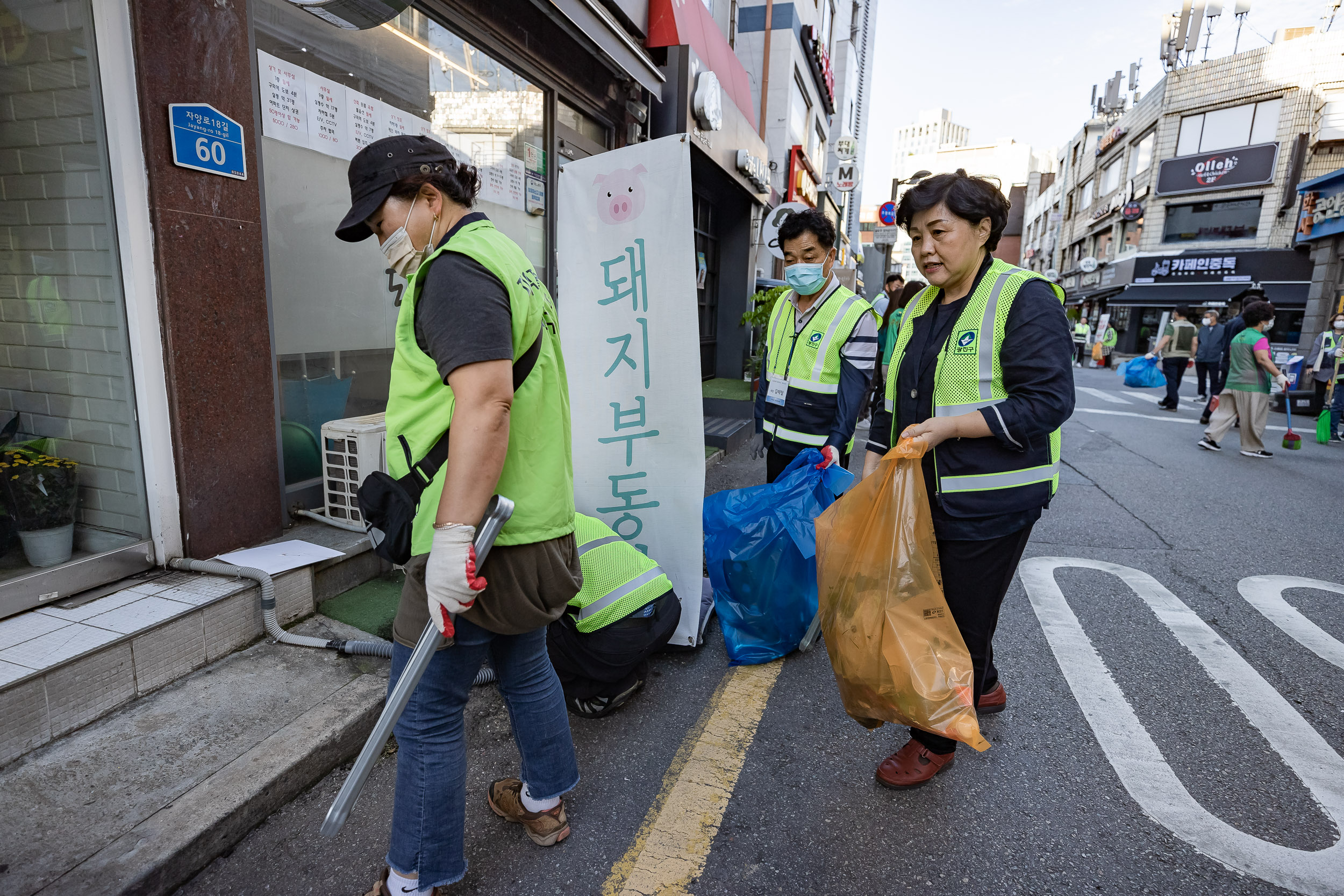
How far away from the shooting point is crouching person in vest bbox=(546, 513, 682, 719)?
2525 millimetres

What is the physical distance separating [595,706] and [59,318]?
2.66 metres

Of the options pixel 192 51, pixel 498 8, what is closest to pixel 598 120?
pixel 498 8

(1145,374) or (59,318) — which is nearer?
(59,318)

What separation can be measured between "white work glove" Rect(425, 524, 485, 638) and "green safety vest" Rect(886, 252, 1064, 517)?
1.39 meters

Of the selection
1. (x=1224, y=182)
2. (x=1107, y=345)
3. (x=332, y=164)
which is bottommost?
(x=1107, y=345)

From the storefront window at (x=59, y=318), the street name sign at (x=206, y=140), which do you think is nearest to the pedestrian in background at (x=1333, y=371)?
the street name sign at (x=206, y=140)

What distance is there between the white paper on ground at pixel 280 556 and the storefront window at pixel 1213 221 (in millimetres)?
34899

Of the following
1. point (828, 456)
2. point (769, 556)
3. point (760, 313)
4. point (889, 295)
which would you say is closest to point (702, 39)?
point (760, 313)

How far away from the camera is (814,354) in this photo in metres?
3.25

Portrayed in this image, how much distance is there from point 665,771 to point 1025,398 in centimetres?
161

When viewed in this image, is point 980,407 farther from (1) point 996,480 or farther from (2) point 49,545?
(2) point 49,545

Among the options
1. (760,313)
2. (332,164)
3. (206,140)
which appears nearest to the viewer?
(206,140)

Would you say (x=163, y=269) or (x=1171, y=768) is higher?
(x=163, y=269)

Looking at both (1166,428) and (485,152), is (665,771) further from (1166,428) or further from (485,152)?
(1166,428)
